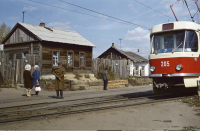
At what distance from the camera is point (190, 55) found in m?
10.7

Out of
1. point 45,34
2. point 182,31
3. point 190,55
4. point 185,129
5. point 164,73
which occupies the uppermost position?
point 45,34

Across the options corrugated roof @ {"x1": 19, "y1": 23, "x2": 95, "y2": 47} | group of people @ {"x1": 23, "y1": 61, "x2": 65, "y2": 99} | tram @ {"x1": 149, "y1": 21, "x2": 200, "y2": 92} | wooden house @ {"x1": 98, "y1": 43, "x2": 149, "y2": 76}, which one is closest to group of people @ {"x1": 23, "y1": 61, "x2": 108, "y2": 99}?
group of people @ {"x1": 23, "y1": 61, "x2": 65, "y2": 99}

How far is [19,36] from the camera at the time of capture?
995 inches

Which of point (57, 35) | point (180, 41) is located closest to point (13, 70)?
point (57, 35)

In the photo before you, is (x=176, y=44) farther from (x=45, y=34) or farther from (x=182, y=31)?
(x=45, y=34)

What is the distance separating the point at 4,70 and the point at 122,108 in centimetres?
1223

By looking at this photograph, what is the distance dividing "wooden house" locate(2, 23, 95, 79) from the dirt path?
52.8 feet

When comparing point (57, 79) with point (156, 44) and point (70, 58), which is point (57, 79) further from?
point (70, 58)

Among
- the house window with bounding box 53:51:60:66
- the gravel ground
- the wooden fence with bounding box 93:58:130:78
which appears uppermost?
the house window with bounding box 53:51:60:66

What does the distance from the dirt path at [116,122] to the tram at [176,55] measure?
309cm

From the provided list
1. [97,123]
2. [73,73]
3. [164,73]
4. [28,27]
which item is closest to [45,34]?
[28,27]

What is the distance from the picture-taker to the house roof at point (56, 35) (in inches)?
935

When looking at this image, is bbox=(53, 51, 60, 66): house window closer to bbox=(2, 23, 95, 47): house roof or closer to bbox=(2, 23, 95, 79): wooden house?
bbox=(2, 23, 95, 79): wooden house

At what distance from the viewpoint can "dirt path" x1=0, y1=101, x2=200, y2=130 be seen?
5793 mm
